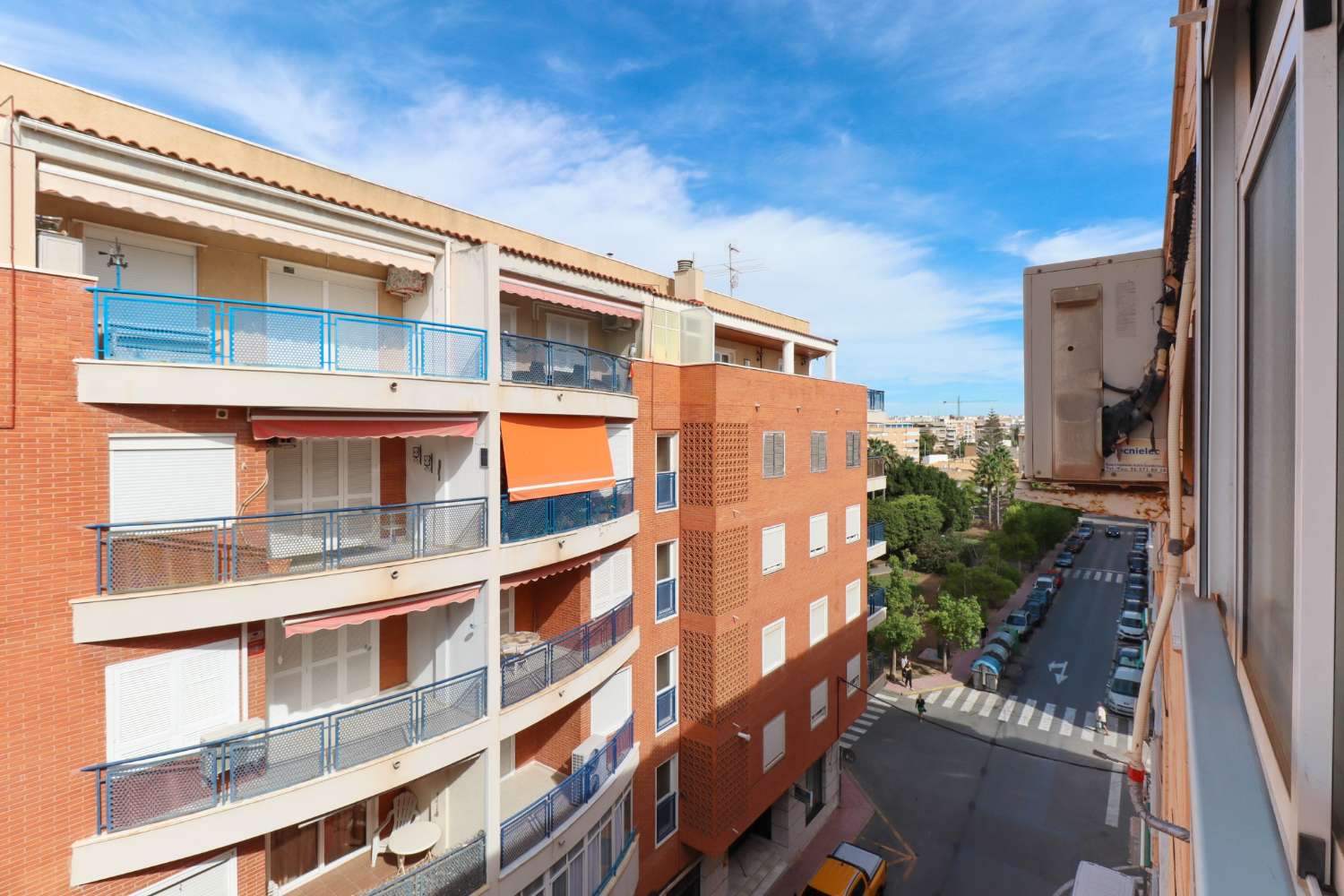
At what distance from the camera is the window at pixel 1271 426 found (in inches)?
61.0

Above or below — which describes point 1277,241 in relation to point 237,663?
above

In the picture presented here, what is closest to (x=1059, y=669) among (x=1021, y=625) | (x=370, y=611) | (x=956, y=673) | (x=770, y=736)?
(x=1021, y=625)

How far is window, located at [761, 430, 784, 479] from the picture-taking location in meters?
14.8

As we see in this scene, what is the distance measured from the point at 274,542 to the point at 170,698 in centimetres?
191

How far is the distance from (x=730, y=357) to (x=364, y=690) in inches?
472

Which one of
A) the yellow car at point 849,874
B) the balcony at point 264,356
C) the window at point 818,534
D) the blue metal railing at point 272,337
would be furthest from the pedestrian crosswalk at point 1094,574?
the balcony at point 264,356

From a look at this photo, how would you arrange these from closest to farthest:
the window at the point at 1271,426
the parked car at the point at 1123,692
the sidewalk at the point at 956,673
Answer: the window at the point at 1271,426
the parked car at the point at 1123,692
the sidewalk at the point at 956,673

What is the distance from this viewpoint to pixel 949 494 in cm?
5091

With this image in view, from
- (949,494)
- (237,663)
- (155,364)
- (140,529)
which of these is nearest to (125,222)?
(155,364)

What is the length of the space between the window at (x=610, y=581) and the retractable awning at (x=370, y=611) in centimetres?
312

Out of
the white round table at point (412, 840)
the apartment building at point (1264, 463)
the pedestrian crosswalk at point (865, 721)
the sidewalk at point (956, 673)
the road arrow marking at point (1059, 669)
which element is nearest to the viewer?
the apartment building at point (1264, 463)

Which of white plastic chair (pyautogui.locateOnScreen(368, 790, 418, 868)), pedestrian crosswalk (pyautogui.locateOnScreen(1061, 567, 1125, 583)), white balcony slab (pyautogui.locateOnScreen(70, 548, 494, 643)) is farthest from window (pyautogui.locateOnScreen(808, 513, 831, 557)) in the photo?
pedestrian crosswalk (pyautogui.locateOnScreen(1061, 567, 1125, 583))

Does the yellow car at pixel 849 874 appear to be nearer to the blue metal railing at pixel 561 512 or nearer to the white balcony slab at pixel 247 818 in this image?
the blue metal railing at pixel 561 512

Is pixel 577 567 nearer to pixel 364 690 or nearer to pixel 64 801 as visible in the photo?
pixel 364 690
